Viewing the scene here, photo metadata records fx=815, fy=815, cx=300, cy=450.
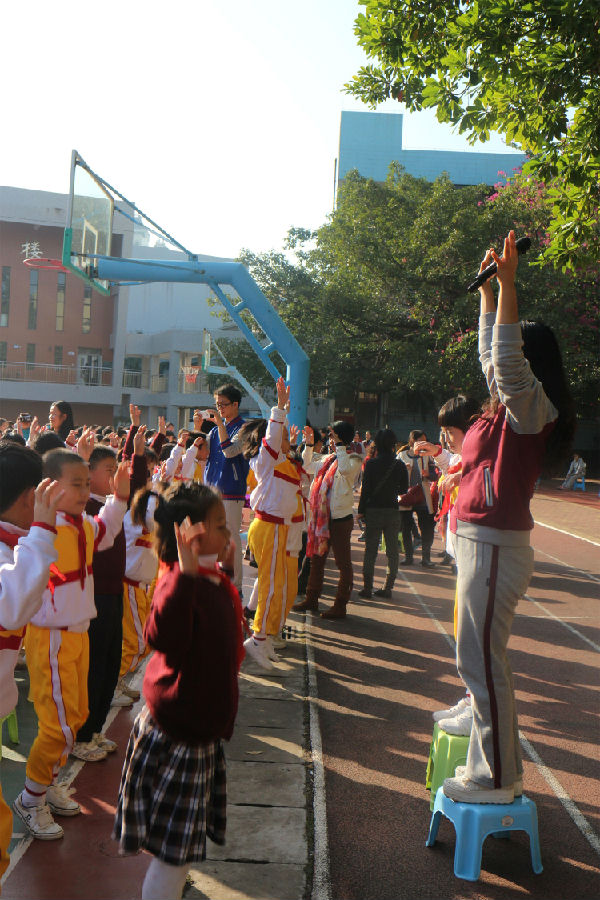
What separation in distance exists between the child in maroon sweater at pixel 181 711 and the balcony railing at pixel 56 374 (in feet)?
122

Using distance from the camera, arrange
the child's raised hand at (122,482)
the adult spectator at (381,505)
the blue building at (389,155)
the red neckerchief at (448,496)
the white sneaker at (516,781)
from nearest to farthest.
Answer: the white sneaker at (516,781), the child's raised hand at (122,482), the red neckerchief at (448,496), the adult spectator at (381,505), the blue building at (389,155)

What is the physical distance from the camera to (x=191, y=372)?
4044 centimetres

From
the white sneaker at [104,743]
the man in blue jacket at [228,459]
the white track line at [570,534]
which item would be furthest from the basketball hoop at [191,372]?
the white sneaker at [104,743]

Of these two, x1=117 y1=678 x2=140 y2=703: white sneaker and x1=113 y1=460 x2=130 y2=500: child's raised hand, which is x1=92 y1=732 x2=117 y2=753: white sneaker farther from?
x1=113 y1=460 x2=130 y2=500: child's raised hand

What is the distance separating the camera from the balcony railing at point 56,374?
125 ft

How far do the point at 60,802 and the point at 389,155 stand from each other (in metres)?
65.5

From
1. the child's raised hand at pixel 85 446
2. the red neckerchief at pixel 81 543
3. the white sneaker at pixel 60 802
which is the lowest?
the white sneaker at pixel 60 802

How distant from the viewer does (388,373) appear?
31391 millimetres

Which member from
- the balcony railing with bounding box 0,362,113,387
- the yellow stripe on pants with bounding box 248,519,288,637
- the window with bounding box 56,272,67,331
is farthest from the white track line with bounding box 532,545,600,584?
the window with bounding box 56,272,67,331

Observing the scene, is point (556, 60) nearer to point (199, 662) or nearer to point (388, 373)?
point (199, 662)

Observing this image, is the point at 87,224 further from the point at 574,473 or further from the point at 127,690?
the point at 574,473

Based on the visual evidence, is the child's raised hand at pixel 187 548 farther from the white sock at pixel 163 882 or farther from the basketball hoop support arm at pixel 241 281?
the basketball hoop support arm at pixel 241 281

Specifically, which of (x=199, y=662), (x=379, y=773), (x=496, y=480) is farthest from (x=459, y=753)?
(x=199, y=662)

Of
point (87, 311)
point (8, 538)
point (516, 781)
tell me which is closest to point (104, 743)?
point (8, 538)
